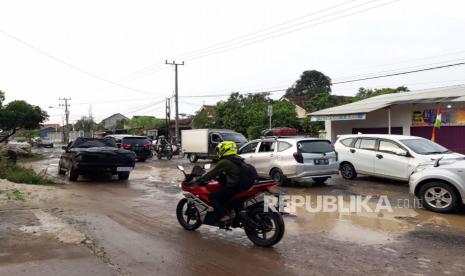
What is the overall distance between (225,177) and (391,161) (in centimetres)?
778

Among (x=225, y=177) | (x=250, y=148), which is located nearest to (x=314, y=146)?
(x=250, y=148)

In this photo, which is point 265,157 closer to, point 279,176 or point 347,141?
point 279,176

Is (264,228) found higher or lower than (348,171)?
lower

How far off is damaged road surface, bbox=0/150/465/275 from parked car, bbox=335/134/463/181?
126 inches

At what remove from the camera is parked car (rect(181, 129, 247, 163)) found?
2392cm

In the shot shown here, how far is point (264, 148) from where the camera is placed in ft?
46.3

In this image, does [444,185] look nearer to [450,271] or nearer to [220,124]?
[450,271]

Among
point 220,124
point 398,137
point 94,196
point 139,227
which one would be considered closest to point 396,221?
point 139,227

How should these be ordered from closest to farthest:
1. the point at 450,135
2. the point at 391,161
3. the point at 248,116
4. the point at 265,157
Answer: the point at 391,161
the point at 265,157
the point at 450,135
the point at 248,116

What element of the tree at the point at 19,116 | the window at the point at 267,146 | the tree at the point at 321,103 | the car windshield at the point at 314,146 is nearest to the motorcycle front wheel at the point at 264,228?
the car windshield at the point at 314,146

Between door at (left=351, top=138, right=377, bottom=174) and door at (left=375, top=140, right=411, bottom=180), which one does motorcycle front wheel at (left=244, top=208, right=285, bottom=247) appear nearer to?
door at (left=375, top=140, right=411, bottom=180)

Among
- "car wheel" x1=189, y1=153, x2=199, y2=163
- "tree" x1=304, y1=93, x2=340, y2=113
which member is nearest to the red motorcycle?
"car wheel" x1=189, y1=153, x2=199, y2=163

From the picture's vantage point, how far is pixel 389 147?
13172 mm

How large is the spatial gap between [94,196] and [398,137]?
8.79m
